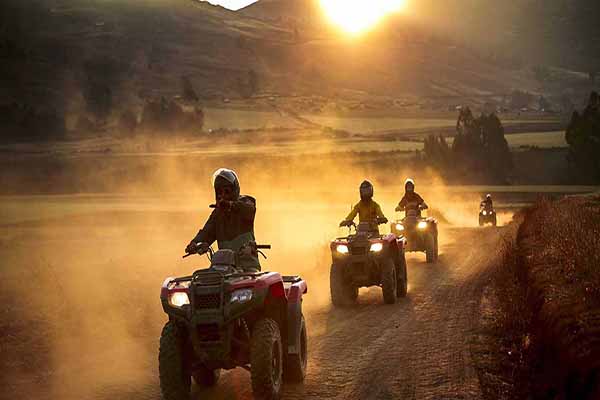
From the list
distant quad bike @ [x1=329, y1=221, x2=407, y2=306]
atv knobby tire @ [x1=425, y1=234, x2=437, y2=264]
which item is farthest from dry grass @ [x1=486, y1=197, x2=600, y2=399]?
atv knobby tire @ [x1=425, y1=234, x2=437, y2=264]

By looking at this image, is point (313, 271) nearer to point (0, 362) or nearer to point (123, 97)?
point (0, 362)

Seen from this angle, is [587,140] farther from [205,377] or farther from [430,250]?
[205,377]

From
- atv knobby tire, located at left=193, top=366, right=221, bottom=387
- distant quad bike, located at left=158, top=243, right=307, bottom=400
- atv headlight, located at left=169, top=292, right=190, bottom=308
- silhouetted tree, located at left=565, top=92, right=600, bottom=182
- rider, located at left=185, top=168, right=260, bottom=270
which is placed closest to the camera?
distant quad bike, located at left=158, top=243, right=307, bottom=400

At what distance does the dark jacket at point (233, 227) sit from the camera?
1045 cm

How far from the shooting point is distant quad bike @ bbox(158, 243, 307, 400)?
913 centimetres

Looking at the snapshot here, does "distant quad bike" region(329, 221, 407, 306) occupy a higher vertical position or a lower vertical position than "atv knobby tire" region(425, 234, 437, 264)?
higher

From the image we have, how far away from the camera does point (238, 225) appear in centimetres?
1052

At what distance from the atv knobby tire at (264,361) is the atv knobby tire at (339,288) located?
7.48 meters

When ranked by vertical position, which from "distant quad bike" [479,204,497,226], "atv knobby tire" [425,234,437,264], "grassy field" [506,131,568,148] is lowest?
"distant quad bike" [479,204,497,226]

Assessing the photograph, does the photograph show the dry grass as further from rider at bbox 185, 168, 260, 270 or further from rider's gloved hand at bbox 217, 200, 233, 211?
rider's gloved hand at bbox 217, 200, 233, 211

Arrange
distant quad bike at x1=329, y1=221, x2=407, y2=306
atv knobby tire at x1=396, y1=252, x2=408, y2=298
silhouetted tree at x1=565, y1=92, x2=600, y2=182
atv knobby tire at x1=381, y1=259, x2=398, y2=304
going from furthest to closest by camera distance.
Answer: silhouetted tree at x1=565, y1=92, x2=600, y2=182 → atv knobby tire at x1=396, y1=252, x2=408, y2=298 → distant quad bike at x1=329, y1=221, x2=407, y2=306 → atv knobby tire at x1=381, y1=259, x2=398, y2=304

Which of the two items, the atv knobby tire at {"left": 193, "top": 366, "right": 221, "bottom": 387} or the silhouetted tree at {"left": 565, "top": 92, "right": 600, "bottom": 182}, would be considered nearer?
the atv knobby tire at {"left": 193, "top": 366, "right": 221, "bottom": 387}

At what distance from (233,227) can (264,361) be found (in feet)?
6.33

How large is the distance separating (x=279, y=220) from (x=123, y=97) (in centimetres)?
14005
